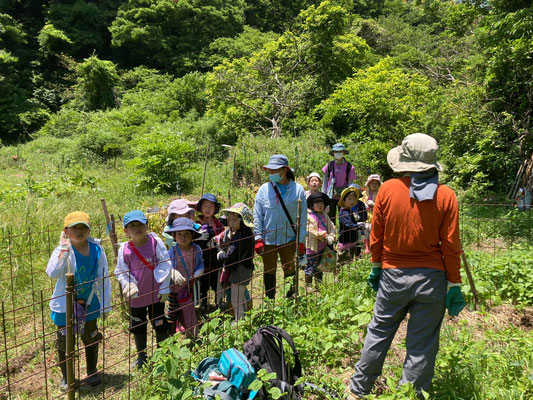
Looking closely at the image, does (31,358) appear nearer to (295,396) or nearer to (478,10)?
(295,396)

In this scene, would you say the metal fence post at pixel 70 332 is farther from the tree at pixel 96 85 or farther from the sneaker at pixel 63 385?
the tree at pixel 96 85

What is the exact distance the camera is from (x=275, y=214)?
391 centimetres

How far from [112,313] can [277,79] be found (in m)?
13.0

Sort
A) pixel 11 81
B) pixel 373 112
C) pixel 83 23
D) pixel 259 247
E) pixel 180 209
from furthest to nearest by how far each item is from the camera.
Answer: pixel 83 23, pixel 11 81, pixel 373 112, pixel 180 209, pixel 259 247

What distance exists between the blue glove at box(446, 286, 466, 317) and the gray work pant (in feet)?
0.11

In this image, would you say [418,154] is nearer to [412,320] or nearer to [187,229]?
[412,320]

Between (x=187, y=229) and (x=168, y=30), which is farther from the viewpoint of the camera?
(x=168, y=30)

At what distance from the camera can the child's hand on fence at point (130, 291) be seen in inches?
116

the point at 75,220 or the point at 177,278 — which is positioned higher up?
the point at 75,220

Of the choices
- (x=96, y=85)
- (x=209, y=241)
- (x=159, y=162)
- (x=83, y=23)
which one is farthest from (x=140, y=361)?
(x=83, y=23)

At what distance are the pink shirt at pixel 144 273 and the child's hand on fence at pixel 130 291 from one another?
0.55ft

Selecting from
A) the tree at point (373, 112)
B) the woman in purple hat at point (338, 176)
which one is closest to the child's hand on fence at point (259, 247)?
the woman in purple hat at point (338, 176)

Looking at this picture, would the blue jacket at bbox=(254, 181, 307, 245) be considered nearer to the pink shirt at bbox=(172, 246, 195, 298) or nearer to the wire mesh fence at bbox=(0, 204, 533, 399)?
the wire mesh fence at bbox=(0, 204, 533, 399)

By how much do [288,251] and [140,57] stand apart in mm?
29846
